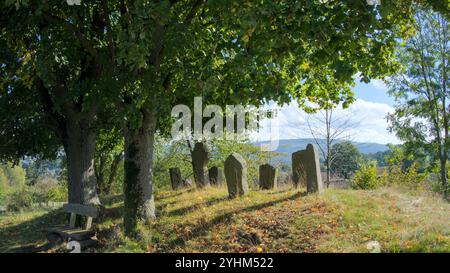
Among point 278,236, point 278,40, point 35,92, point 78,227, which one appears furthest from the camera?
point 35,92

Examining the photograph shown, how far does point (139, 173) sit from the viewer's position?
12344mm

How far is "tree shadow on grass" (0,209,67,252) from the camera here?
13275 mm

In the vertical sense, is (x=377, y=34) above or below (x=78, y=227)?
above

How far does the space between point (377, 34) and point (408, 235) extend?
15.0 ft

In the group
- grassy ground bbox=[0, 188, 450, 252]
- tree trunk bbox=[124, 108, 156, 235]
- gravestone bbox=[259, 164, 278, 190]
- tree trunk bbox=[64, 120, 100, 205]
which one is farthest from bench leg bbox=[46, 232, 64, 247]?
gravestone bbox=[259, 164, 278, 190]

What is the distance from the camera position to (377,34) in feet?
32.9

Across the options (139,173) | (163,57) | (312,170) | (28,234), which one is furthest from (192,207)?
(28,234)

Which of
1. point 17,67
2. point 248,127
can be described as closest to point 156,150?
point 248,127

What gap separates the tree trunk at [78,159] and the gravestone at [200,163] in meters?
4.91

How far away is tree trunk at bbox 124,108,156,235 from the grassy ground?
53 centimetres

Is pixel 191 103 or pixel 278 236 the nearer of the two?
pixel 278 236
